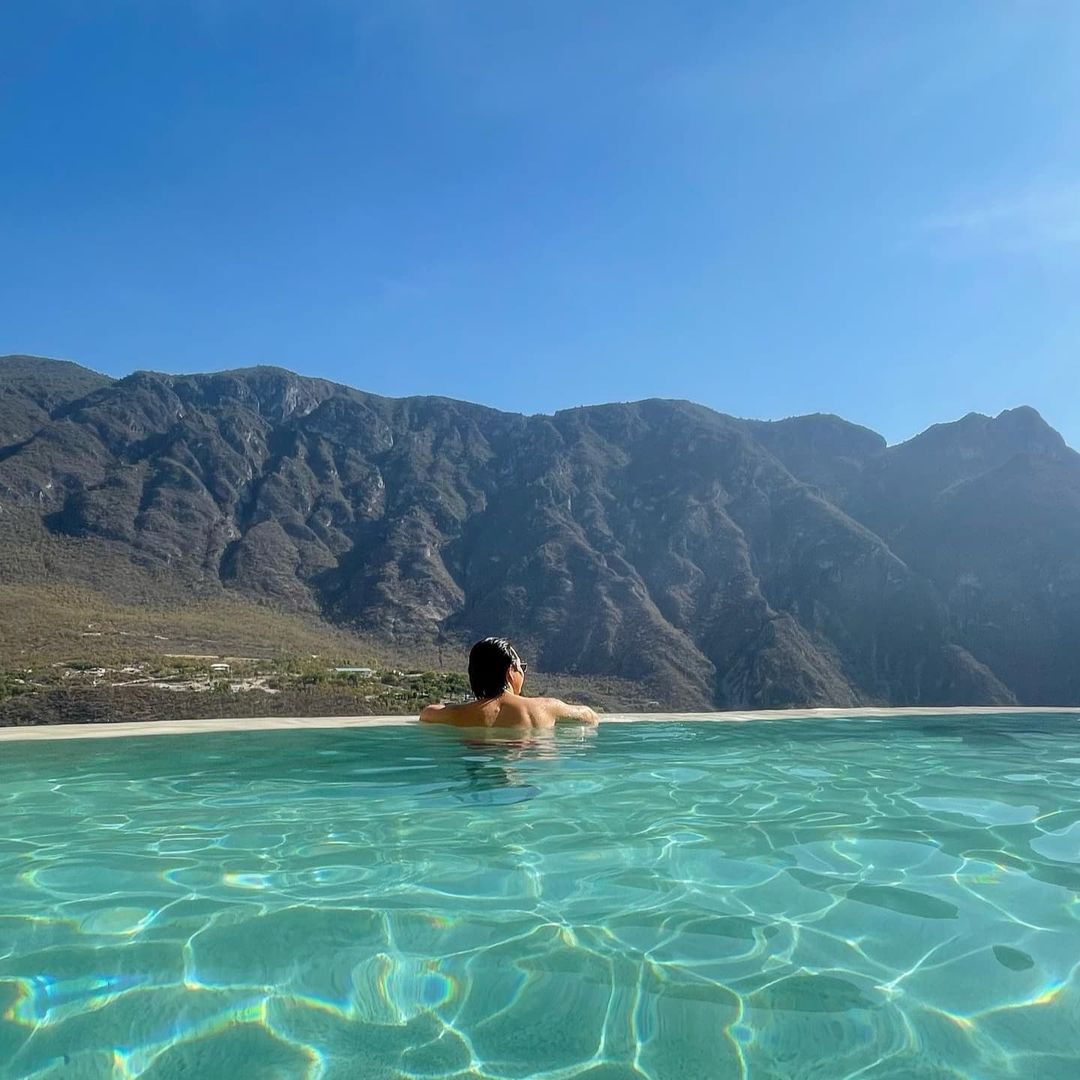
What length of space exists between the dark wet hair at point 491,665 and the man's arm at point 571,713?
838mm

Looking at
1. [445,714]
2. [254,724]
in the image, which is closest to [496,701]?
[445,714]

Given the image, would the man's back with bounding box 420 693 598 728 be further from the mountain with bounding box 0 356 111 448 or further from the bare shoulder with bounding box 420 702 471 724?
the mountain with bounding box 0 356 111 448

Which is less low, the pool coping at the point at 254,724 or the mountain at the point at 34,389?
the mountain at the point at 34,389

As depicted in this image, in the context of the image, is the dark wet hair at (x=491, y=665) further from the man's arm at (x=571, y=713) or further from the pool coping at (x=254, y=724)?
the pool coping at (x=254, y=724)

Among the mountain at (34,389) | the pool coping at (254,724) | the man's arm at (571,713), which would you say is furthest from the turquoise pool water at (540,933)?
the mountain at (34,389)

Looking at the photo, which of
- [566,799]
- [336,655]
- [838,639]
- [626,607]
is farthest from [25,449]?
[566,799]

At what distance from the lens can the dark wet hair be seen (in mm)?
6371

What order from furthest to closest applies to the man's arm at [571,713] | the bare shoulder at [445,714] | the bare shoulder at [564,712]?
the man's arm at [571,713] → the bare shoulder at [564,712] → the bare shoulder at [445,714]

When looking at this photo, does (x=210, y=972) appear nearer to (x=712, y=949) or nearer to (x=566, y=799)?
(x=712, y=949)

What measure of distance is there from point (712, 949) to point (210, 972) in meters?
1.46

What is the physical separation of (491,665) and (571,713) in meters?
1.35

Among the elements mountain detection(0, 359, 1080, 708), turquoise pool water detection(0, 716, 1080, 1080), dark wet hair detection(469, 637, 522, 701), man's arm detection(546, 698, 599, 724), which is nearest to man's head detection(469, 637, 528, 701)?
dark wet hair detection(469, 637, 522, 701)

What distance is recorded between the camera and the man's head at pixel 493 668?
20.9ft

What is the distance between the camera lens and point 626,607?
199ft
